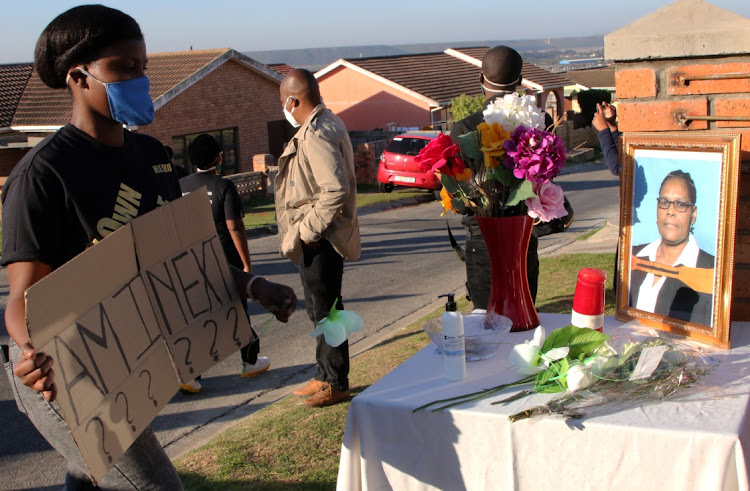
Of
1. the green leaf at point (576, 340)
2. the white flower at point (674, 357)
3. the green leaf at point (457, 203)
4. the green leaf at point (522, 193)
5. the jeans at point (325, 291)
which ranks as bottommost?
the jeans at point (325, 291)

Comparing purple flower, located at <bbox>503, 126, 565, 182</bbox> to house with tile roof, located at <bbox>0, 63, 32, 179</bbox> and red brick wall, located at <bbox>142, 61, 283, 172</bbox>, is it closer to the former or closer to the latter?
red brick wall, located at <bbox>142, 61, 283, 172</bbox>

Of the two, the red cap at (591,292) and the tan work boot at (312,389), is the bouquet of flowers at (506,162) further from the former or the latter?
the tan work boot at (312,389)

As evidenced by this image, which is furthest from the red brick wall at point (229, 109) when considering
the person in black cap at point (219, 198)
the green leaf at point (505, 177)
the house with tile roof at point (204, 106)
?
the green leaf at point (505, 177)

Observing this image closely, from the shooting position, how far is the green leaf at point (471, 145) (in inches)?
110

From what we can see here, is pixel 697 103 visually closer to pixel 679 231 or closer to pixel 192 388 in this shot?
pixel 679 231

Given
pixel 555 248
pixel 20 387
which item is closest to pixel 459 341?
pixel 20 387

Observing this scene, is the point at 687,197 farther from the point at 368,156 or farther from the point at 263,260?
the point at 368,156

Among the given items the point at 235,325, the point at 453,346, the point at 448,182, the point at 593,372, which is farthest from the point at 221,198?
the point at 593,372

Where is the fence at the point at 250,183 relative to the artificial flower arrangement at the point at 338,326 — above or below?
below

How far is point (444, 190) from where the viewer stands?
9.55 feet

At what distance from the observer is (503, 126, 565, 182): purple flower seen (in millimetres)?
2686

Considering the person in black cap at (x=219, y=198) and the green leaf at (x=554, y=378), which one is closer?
the green leaf at (x=554, y=378)

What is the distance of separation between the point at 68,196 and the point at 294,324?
5.46 m

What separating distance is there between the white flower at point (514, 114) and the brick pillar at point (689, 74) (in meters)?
0.47
